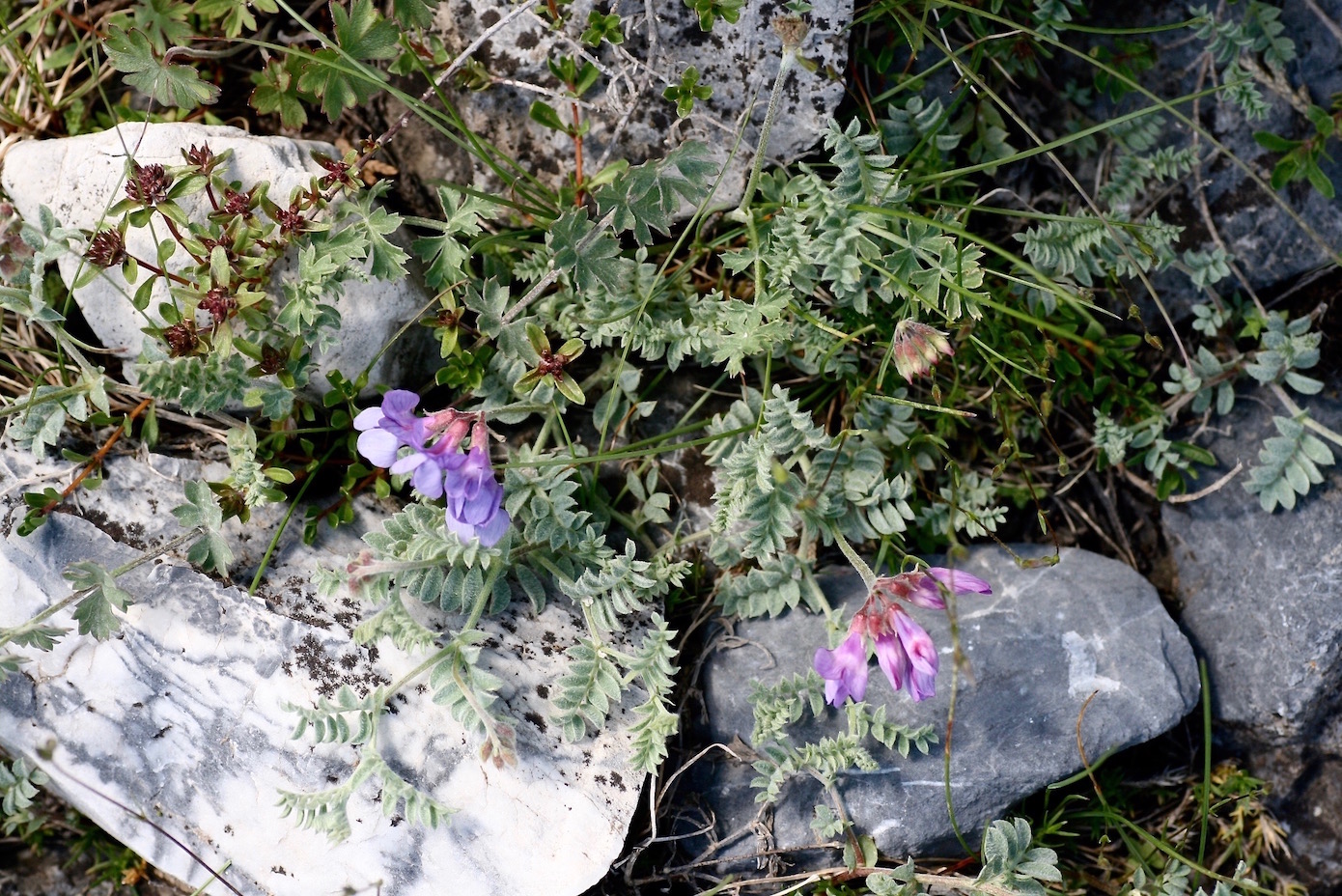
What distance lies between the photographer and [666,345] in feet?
10.2

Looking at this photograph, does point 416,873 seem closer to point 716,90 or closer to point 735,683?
point 735,683

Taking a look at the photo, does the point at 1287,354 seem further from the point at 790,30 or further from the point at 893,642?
the point at 790,30

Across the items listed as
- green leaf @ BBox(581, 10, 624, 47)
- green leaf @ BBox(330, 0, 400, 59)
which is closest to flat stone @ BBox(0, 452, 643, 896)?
green leaf @ BBox(330, 0, 400, 59)

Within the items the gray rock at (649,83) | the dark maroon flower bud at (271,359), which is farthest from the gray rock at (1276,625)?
the dark maroon flower bud at (271,359)

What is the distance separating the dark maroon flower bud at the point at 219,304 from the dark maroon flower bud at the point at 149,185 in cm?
29

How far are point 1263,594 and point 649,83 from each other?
8.30ft

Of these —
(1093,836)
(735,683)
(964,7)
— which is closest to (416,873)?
(735,683)

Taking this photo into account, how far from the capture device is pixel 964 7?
2.89 meters

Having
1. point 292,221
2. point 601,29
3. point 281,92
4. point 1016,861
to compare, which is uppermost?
point 601,29

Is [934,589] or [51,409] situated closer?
[934,589]

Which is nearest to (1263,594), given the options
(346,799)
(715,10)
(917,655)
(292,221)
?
(917,655)

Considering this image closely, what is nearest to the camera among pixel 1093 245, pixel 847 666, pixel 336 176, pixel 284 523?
pixel 847 666

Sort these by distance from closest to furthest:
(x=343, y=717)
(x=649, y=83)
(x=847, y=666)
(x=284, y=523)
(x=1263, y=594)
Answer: (x=847, y=666) → (x=343, y=717) → (x=284, y=523) → (x=649, y=83) → (x=1263, y=594)

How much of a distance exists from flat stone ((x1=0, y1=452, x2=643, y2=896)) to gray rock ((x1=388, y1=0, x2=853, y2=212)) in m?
1.41
